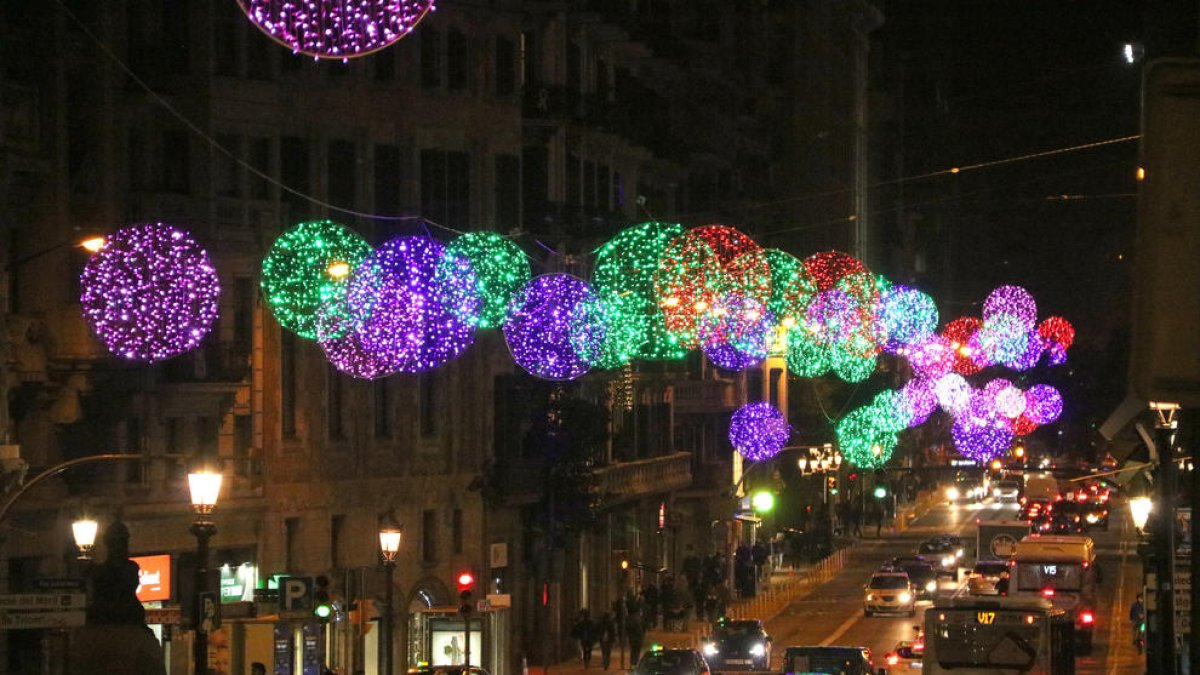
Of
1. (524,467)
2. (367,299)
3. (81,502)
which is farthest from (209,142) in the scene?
(524,467)

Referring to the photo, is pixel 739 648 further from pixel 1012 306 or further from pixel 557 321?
pixel 1012 306

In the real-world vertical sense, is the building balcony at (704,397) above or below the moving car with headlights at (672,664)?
above

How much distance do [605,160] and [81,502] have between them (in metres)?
27.4

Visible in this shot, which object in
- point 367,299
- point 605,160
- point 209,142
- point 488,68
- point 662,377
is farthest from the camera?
point 662,377

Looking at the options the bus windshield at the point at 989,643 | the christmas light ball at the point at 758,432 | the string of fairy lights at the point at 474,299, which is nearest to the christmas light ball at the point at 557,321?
the string of fairy lights at the point at 474,299

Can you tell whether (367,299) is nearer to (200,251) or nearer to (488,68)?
(200,251)

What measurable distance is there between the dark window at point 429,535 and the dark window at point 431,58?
9.35 m

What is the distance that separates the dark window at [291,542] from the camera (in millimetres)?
43156

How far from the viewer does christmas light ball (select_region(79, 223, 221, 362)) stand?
27.9 m

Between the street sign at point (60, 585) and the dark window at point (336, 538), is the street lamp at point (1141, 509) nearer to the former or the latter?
the dark window at point (336, 538)

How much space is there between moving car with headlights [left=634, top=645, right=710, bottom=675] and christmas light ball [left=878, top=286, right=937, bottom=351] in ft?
64.9

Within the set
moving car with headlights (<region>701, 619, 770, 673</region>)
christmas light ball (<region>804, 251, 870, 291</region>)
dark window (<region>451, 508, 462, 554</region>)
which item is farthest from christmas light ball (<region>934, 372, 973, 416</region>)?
moving car with headlights (<region>701, 619, 770, 673</region>)

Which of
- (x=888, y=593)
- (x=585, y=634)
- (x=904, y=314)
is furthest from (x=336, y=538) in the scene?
(x=888, y=593)

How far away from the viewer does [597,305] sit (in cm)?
3719
